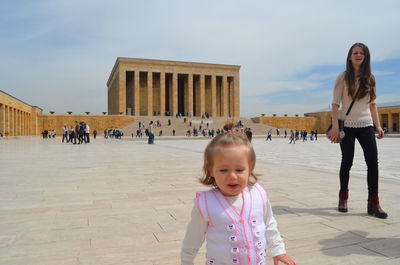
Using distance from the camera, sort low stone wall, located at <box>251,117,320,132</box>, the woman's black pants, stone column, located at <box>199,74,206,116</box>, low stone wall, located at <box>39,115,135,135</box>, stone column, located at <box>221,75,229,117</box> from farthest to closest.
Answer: stone column, located at <box>221,75,229,117</box>, low stone wall, located at <box>251,117,320,132</box>, stone column, located at <box>199,74,206,116</box>, low stone wall, located at <box>39,115,135,135</box>, the woman's black pants

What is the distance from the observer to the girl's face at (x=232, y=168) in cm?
168

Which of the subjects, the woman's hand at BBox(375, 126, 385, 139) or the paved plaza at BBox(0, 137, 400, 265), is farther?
the woman's hand at BBox(375, 126, 385, 139)

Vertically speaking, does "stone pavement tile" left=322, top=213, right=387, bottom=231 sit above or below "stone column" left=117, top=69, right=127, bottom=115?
below

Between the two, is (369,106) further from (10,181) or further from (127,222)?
(10,181)

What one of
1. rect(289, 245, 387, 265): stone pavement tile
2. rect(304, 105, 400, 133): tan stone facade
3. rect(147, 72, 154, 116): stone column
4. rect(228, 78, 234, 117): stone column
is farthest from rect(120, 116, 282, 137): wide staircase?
rect(289, 245, 387, 265): stone pavement tile

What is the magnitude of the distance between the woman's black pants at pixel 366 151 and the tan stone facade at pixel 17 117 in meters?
36.1

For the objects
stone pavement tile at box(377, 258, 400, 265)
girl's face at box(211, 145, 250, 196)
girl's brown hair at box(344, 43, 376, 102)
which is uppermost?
girl's brown hair at box(344, 43, 376, 102)

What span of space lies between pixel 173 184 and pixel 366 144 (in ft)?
10.5

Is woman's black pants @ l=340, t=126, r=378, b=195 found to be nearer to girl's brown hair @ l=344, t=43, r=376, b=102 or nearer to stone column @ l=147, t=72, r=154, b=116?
girl's brown hair @ l=344, t=43, r=376, b=102

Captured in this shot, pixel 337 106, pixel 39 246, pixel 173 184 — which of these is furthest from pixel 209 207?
pixel 173 184

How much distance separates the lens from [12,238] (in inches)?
117

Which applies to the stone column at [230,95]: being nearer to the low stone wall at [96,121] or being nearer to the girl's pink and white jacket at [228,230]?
the low stone wall at [96,121]

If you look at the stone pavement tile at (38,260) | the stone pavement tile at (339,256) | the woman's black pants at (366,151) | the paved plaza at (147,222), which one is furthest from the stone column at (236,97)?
the stone pavement tile at (38,260)

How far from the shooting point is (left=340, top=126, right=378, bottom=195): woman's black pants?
3715mm
